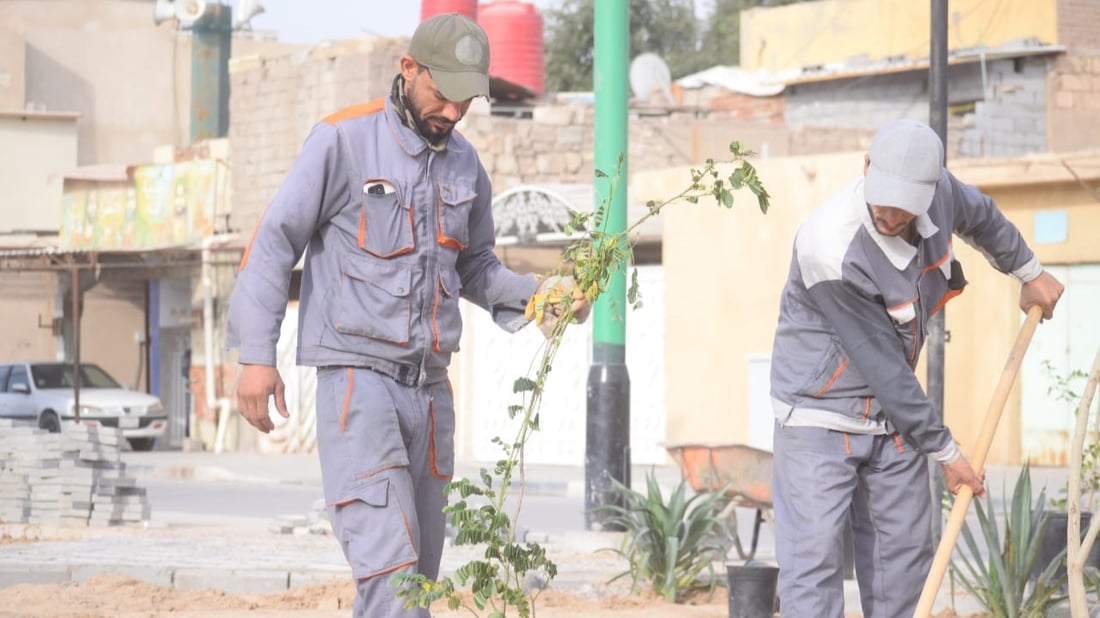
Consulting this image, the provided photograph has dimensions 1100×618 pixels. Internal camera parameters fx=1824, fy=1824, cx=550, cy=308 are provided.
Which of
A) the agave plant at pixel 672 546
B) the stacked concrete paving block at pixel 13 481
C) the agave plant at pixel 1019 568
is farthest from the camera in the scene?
the stacked concrete paving block at pixel 13 481

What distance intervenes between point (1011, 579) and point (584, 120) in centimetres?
2100

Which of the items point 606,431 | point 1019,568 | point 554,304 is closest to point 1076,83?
point 606,431

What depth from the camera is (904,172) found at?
501cm

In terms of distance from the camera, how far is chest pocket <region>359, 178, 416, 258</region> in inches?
193

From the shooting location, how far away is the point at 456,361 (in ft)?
84.0

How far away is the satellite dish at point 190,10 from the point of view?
38.1 m

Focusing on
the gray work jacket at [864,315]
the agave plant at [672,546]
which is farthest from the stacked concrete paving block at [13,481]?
the gray work jacket at [864,315]

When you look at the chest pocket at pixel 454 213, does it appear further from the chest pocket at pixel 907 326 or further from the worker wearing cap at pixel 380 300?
the chest pocket at pixel 907 326

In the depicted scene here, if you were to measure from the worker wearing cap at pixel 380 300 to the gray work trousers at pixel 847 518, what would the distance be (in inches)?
35.2

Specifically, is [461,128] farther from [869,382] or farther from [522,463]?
[522,463]

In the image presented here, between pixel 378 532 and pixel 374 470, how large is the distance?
16cm

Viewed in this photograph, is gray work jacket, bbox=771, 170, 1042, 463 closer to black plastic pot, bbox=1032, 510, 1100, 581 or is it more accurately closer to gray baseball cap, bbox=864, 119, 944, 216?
gray baseball cap, bbox=864, 119, 944, 216

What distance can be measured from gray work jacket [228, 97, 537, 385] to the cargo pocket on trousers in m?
0.33

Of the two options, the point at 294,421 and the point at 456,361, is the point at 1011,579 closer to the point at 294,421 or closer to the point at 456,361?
the point at 456,361
